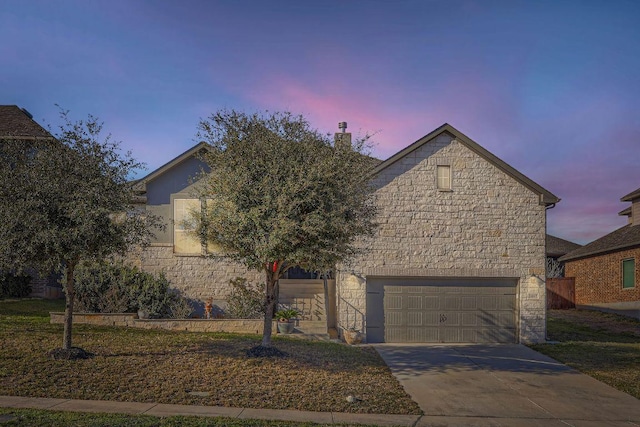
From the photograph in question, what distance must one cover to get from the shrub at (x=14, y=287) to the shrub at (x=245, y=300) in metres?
8.58

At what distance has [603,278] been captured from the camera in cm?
2895

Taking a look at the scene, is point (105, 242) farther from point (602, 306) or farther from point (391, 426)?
point (602, 306)

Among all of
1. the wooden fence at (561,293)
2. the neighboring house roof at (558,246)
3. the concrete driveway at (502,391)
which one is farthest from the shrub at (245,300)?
the neighboring house roof at (558,246)

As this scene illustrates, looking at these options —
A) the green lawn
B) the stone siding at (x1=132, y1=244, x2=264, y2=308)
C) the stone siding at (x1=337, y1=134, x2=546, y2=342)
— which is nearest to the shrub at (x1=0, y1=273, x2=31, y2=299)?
the stone siding at (x1=132, y1=244, x2=264, y2=308)

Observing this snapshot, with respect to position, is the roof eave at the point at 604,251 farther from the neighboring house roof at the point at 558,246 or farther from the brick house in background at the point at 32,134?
the brick house in background at the point at 32,134

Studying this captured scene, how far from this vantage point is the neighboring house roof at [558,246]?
3906cm

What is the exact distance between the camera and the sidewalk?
9.37 m

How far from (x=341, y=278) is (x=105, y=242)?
833 centimetres

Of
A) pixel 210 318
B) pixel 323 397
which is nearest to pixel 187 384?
pixel 323 397

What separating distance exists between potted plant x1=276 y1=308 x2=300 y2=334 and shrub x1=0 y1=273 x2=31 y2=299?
423 inches

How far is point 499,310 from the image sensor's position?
62.5 ft

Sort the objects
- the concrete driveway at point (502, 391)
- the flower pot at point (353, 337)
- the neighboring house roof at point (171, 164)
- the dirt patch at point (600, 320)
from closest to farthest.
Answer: the concrete driveway at point (502, 391) → the flower pot at point (353, 337) → the neighboring house roof at point (171, 164) → the dirt patch at point (600, 320)

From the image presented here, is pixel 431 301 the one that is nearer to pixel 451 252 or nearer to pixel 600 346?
pixel 451 252

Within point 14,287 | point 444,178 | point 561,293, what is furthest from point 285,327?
point 561,293
